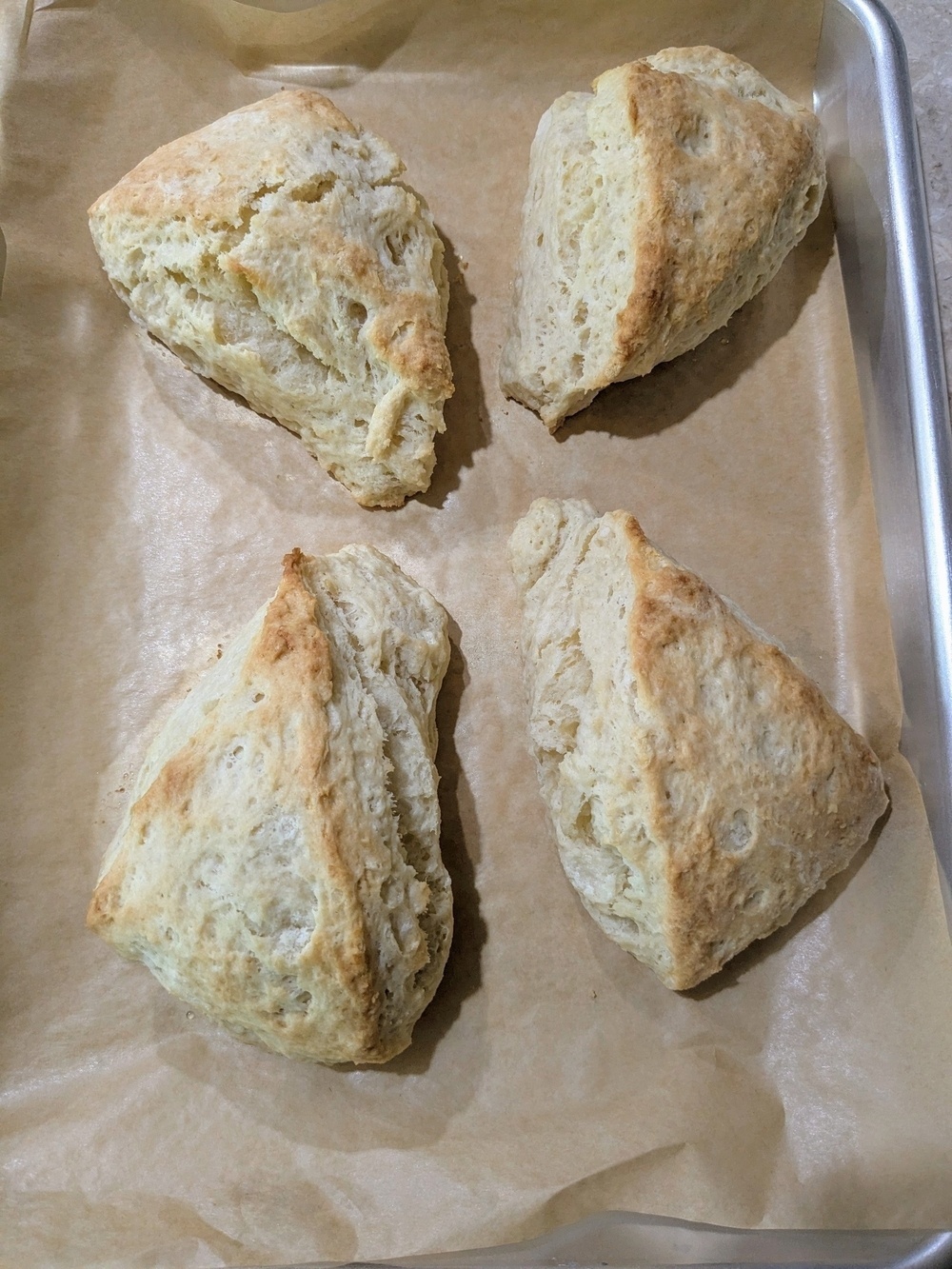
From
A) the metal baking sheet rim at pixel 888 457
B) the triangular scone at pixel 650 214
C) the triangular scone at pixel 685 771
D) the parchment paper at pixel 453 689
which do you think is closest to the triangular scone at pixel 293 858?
the parchment paper at pixel 453 689

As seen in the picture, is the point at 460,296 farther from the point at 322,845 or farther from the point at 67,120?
the point at 322,845

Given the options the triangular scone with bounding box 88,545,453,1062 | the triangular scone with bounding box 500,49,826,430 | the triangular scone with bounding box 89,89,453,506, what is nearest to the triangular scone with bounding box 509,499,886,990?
the triangular scone with bounding box 88,545,453,1062

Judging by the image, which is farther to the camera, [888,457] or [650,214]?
[888,457]

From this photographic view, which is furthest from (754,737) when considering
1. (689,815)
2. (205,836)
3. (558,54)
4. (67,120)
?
(67,120)

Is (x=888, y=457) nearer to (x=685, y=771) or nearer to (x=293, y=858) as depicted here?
(x=685, y=771)

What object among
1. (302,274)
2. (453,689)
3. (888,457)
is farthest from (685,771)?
(302,274)

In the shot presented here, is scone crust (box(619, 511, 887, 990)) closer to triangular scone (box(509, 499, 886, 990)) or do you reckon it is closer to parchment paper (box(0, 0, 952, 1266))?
triangular scone (box(509, 499, 886, 990))

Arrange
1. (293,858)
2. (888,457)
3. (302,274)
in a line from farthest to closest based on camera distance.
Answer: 1. (888,457)
2. (302,274)
3. (293,858)
